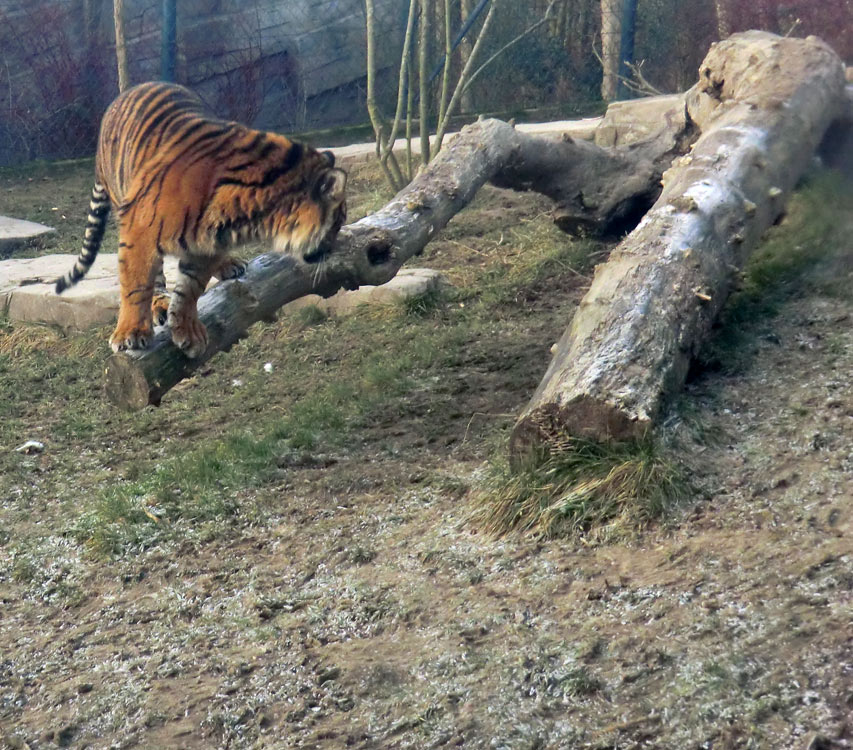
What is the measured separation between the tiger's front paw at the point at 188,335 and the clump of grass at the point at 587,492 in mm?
1398

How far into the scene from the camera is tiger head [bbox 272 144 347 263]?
3.96 metres

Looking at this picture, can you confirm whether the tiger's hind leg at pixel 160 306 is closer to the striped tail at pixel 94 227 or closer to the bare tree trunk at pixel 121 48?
the striped tail at pixel 94 227

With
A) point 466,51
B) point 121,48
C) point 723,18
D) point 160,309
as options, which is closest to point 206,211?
point 160,309

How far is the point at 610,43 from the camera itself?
9.80 m

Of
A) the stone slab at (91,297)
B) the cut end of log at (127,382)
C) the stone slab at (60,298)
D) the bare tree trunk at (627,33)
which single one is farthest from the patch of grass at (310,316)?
the bare tree trunk at (627,33)

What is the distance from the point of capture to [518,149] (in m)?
5.36

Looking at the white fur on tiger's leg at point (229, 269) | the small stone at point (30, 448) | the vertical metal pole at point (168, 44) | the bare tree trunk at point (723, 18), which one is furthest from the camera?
the vertical metal pole at point (168, 44)

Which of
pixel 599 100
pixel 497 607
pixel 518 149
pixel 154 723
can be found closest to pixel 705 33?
pixel 599 100

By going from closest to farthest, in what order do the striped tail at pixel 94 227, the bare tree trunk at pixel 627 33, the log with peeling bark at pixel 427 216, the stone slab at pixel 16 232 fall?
the log with peeling bark at pixel 427 216, the striped tail at pixel 94 227, the stone slab at pixel 16 232, the bare tree trunk at pixel 627 33

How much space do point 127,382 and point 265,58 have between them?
325 inches

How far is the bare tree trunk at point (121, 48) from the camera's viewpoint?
366 inches

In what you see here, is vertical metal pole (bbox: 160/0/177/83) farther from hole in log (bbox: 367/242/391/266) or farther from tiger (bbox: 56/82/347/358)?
hole in log (bbox: 367/242/391/266)

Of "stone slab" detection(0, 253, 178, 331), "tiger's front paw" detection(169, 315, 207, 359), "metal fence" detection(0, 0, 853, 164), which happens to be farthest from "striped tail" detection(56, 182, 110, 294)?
"metal fence" detection(0, 0, 853, 164)

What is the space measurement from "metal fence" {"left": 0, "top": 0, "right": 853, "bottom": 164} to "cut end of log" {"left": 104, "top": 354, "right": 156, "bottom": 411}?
6696 millimetres
